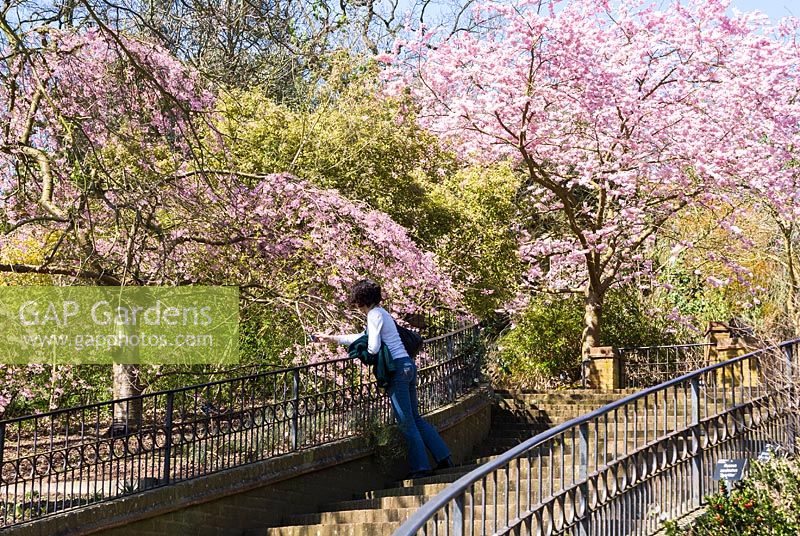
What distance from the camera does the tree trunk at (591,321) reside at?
Result: 1841 centimetres

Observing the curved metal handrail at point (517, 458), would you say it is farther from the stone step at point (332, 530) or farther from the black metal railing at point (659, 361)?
the black metal railing at point (659, 361)

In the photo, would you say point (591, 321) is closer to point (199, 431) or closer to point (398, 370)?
point (398, 370)

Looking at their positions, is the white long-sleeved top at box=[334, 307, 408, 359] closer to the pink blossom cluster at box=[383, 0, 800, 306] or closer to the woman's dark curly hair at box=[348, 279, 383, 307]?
the woman's dark curly hair at box=[348, 279, 383, 307]

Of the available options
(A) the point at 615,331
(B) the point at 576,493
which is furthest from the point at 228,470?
(A) the point at 615,331

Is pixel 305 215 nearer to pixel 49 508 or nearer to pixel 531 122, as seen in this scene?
pixel 49 508

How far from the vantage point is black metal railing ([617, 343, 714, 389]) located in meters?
19.2

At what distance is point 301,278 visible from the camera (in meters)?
12.7

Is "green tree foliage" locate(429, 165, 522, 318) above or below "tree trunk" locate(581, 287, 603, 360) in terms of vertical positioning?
above

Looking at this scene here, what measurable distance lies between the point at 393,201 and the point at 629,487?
21.1ft

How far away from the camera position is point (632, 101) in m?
16.4

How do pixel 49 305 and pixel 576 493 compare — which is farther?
pixel 49 305

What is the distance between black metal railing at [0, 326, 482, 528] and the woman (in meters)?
0.92

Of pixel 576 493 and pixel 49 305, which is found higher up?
pixel 49 305

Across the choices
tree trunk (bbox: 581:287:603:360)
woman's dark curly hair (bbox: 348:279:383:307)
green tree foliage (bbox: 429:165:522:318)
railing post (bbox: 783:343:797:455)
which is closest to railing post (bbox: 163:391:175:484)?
woman's dark curly hair (bbox: 348:279:383:307)
